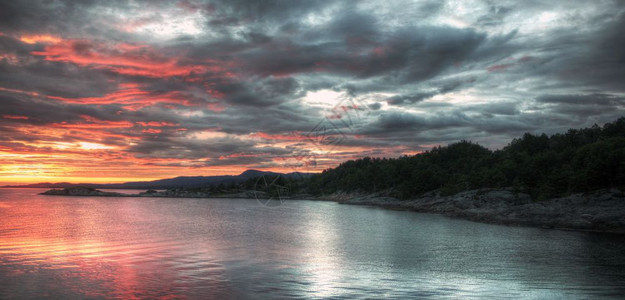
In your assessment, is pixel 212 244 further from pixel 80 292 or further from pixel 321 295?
pixel 321 295

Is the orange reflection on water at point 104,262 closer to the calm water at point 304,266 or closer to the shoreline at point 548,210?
the calm water at point 304,266

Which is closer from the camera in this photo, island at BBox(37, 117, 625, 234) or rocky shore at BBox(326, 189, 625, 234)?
rocky shore at BBox(326, 189, 625, 234)

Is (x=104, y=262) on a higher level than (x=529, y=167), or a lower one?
lower

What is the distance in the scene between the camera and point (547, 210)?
240 feet

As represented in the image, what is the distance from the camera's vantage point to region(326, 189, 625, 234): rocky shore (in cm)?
6188

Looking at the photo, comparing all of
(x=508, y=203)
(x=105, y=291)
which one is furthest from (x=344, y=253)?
(x=508, y=203)

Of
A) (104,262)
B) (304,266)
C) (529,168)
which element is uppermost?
(529,168)

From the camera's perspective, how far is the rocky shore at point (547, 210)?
6188 centimetres

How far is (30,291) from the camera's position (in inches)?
874

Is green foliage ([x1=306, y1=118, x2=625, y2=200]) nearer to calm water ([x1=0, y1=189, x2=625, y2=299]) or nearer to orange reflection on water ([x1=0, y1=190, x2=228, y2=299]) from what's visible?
calm water ([x1=0, y1=189, x2=625, y2=299])

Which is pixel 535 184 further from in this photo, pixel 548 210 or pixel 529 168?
pixel 548 210

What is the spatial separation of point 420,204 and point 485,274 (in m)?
107

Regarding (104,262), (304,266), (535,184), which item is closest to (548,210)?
(535,184)

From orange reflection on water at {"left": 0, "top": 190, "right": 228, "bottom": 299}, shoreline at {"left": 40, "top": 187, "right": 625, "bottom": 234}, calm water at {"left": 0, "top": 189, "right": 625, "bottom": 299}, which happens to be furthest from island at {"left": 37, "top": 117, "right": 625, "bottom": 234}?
orange reflection on water at {"left": 0, "top": 190, "right": 228, "bottom": 299}
